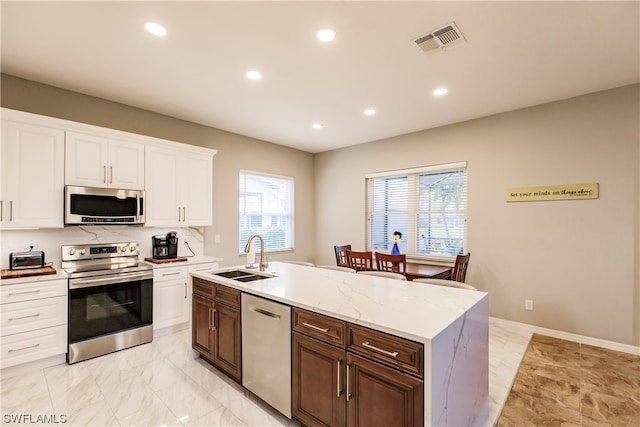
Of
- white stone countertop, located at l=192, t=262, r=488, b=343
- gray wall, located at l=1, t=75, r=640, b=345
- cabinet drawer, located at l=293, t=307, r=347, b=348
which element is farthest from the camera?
gray wall, located at l=1, t=75, r=640, b=345

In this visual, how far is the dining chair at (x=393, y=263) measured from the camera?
3.59 meters

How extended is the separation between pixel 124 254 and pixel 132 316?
780 millimetres

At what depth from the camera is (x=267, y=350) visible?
2.12 m

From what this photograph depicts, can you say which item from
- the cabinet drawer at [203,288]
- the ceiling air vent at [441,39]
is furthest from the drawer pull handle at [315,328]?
the ceiling air vent at [441,39]

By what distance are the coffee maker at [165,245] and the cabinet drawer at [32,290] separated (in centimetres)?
104

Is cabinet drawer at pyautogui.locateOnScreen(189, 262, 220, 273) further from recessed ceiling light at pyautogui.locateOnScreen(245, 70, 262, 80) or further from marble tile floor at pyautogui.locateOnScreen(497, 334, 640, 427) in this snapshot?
marble tile floor at pyautogui.locateOnScreen(497, 334, 640, 427)

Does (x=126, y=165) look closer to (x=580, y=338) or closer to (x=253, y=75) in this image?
(x=253, y=75)

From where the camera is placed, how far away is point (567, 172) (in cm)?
355

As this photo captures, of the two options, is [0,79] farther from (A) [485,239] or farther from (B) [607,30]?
(A) [485,239]

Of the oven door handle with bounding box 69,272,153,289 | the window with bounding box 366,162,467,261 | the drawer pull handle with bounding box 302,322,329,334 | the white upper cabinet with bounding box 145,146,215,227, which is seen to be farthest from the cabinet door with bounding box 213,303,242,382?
the window with bounding box 366,162,467,261

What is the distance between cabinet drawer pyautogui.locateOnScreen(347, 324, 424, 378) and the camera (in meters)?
1.38

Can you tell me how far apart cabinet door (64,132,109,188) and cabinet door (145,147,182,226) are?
0.43m

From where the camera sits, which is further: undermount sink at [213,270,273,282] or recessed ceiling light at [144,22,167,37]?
undermount sink at [213,270,273,282]

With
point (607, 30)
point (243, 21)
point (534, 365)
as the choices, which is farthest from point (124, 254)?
point (607, 30)
